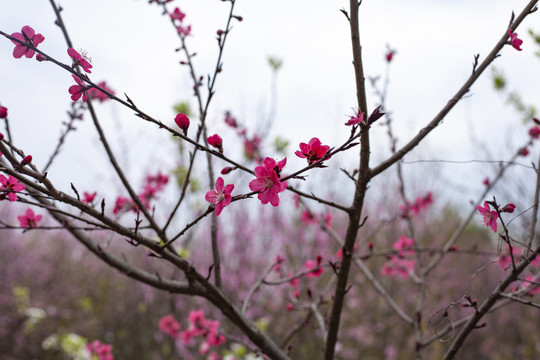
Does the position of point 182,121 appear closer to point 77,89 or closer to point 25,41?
point 77,89

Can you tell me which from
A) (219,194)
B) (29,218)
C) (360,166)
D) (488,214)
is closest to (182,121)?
(219,194)

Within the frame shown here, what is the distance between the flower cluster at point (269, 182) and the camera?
1223mm

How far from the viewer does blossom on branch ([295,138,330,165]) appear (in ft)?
4.14

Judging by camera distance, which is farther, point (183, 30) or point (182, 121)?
point (183, 30)

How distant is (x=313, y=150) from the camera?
4.18ft

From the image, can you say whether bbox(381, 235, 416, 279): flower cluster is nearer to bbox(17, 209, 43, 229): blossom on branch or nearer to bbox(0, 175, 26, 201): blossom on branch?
bbox(17, 209, 43, 229): blossom on branch

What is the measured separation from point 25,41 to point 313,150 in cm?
95

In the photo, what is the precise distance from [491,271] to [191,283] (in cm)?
1057

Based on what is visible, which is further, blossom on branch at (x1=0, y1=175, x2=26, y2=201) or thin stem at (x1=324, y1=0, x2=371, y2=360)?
thin stem at (x1=324, y1=0, x2=371, y2=360)

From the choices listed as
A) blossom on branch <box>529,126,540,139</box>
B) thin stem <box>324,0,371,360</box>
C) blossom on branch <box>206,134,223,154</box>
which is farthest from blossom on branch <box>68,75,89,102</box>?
blossom on branch <box>529,126,540,139</box>

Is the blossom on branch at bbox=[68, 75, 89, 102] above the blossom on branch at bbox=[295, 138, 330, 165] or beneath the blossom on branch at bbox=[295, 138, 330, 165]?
above

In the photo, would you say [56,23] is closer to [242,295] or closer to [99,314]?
[242,295]

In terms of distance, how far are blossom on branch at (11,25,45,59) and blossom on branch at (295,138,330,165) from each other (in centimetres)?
88

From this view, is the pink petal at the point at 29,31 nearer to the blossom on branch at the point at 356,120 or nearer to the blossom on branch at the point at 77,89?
the blossom on branch at the point at 77,89
